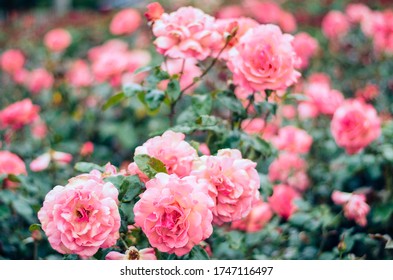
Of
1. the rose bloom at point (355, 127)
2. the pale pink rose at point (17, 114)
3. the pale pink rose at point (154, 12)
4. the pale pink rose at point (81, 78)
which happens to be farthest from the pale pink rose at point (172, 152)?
the pale pink rose at point (81, 78)

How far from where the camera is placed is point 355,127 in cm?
189

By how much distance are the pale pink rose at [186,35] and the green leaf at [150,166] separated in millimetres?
333

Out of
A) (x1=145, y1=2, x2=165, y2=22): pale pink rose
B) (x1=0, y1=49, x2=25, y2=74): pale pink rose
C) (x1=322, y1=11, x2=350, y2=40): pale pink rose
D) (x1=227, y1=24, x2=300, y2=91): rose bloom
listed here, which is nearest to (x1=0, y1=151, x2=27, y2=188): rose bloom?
(x1=145, y1=2, x2=165, y2=22): pale pink rose

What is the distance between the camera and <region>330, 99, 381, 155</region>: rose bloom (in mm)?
1876

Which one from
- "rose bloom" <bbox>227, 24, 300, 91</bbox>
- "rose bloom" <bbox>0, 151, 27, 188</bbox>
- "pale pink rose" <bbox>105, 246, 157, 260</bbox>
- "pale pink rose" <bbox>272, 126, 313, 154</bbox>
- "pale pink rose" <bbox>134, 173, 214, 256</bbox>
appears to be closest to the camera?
"pale pink rose" <bbox>134, 173, 214, 256</bbox>

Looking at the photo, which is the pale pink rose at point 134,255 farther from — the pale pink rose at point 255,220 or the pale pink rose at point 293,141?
the pale pink rose at point 293,141

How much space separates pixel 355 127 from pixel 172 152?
0.88m

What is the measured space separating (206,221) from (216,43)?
0.57m

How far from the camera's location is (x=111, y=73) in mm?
2748

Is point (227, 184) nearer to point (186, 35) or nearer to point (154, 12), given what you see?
point (186, 35)

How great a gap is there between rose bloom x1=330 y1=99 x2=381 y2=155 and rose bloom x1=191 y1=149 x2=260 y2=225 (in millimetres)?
760

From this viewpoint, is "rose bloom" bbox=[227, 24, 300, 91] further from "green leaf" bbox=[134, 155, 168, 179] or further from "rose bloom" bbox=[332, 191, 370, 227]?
"rose bloom" bbox=[332, 191, 370, 227]

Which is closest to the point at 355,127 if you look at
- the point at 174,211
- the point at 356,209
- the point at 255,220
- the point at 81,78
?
the point at 356,209

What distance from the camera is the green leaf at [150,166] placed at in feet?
3.90
